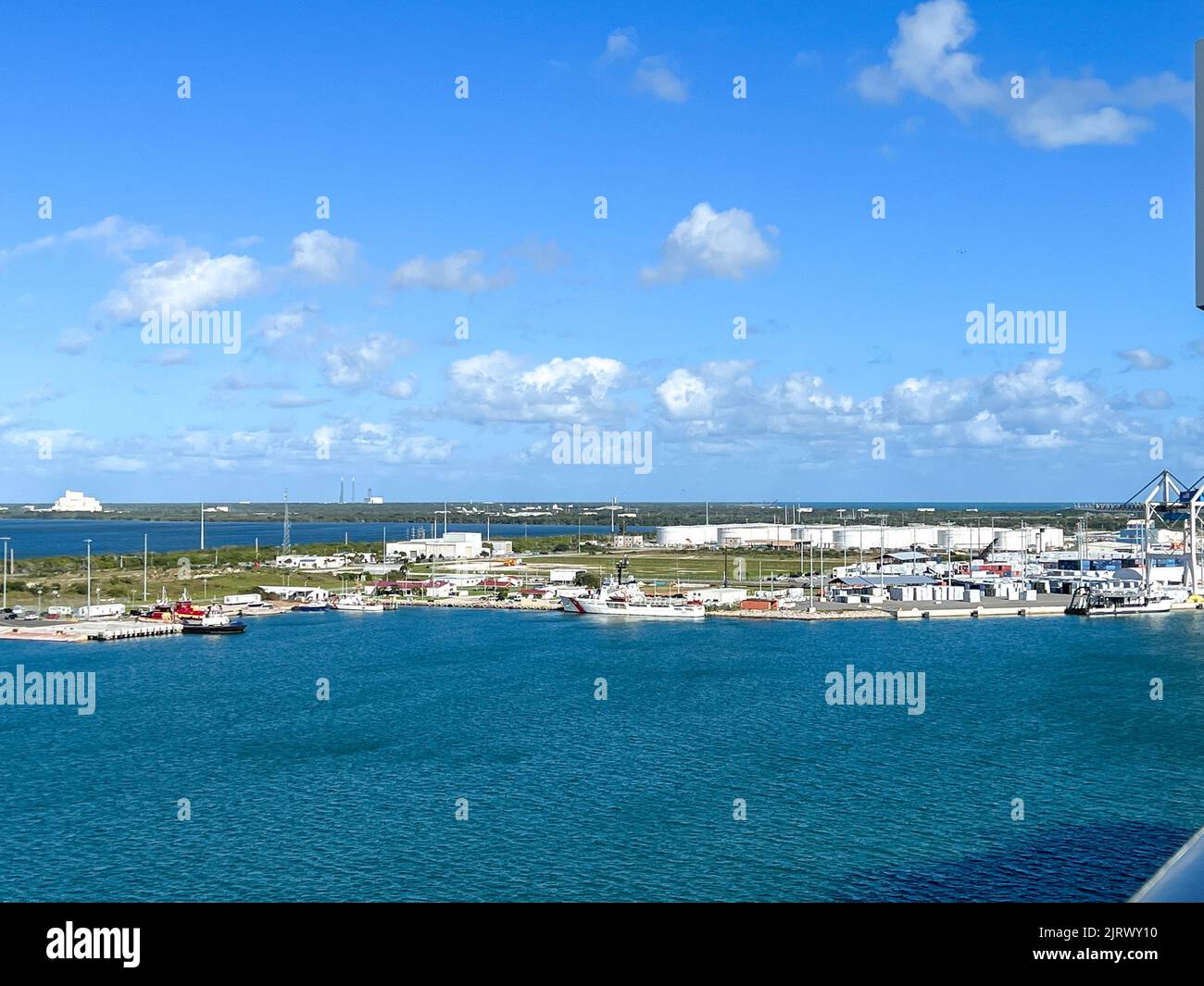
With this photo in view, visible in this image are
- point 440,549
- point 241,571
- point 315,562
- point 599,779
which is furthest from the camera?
point 440,549

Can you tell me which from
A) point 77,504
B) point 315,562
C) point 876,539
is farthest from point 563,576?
point 77,504

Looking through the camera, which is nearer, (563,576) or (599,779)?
(599,779)

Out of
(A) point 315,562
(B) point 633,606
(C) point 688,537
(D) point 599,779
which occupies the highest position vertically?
(C) point 688,537

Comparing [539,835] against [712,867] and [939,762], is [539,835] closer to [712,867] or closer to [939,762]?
[712,867]

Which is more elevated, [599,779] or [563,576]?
[563,576]

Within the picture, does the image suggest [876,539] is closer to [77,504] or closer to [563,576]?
[563,576]

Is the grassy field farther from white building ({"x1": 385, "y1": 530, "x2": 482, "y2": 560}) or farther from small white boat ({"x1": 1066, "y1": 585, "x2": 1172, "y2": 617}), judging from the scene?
small white boat ({"x1": 1066, "y1": 585, "x2": 1172, "y2": 617})

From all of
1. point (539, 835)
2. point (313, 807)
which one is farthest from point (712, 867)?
point (313, 807)

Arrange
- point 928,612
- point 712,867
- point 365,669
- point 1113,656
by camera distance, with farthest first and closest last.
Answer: point 928,612 < point 1113,656 < point 365,669 < point 712,867

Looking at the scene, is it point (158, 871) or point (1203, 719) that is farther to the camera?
point (1203, 719)
